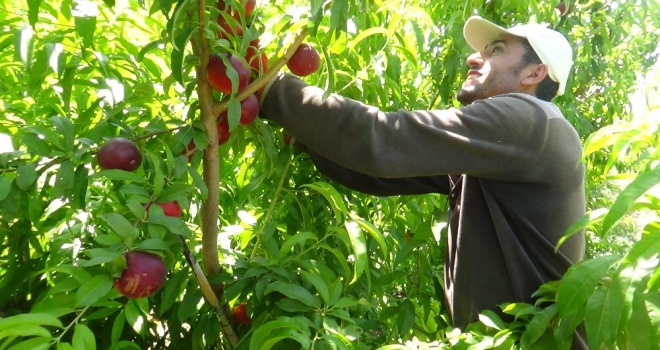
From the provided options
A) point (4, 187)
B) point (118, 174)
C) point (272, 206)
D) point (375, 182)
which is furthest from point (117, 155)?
point (375, 182)

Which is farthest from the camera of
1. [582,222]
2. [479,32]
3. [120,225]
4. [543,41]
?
[479,32]

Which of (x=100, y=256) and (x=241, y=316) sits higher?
(x=100, y=256)

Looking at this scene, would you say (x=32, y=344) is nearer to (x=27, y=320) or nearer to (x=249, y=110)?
(x=27, y=320)

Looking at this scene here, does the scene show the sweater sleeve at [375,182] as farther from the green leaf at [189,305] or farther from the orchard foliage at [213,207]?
the green leaf at [189,305]

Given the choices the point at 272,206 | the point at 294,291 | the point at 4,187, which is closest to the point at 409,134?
the point at 272,206

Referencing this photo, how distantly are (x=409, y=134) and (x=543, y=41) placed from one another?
2.12ft

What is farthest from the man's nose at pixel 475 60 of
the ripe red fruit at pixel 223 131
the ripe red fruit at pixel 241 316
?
the ripe red fruit at pixel 241 316

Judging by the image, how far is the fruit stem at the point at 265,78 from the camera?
1051 millimetres

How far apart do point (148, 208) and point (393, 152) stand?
52 cm

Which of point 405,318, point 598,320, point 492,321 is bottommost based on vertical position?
point 405,318

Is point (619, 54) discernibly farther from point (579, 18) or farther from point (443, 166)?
point (443, 166)

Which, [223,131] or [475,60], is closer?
[223,131]

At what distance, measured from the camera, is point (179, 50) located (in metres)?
0.93

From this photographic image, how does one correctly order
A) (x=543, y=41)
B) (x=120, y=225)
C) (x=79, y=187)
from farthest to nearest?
(x=543, y=41), (x=79, y=187), (x=120, y=225)
